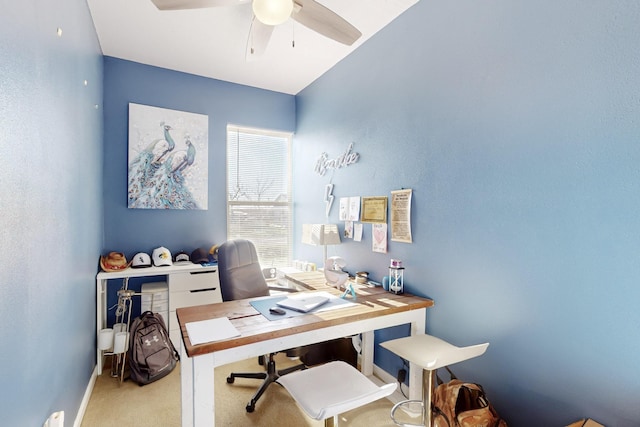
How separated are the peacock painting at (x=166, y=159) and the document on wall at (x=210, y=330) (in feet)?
6.66

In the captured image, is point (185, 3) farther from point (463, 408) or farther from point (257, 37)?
point (463, 408)

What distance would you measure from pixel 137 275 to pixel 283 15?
2432 mm

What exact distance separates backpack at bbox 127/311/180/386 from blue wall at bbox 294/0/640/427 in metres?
1.88

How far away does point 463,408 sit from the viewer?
1620 mm

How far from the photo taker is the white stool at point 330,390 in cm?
117

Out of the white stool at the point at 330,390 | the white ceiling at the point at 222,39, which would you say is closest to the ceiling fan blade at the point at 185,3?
the white ceiling at the point at 222,39

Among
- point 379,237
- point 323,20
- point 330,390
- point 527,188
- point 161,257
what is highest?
point 323,20

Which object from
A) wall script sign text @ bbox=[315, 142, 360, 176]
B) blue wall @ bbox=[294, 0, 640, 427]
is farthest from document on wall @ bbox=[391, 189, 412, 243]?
wall script sign text @ bbox=[315, 142, 360, 176]

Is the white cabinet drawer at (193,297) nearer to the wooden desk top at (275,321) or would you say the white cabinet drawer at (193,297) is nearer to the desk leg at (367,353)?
the wooden desk top at (275,321)

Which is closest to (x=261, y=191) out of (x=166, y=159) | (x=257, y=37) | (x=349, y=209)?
(x=166, y=159)

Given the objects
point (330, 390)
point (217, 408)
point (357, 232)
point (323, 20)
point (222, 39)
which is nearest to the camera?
point (330, 390)

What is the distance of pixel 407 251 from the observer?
2.29 metres

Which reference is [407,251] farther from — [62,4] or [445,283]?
[62,4]

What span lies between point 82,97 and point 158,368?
6.96 feet
